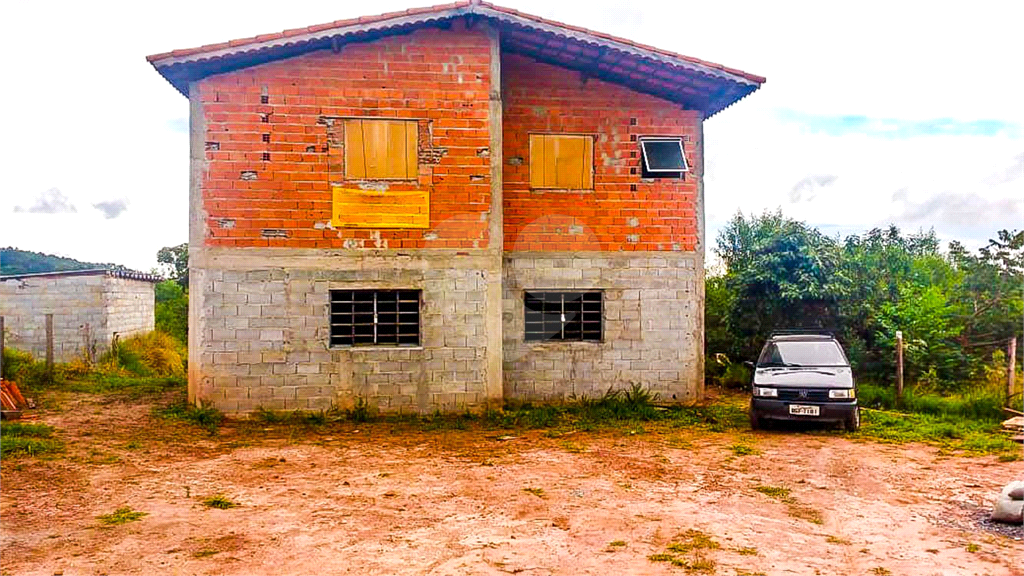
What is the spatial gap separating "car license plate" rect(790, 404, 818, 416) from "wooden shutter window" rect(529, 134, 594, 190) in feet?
16.9

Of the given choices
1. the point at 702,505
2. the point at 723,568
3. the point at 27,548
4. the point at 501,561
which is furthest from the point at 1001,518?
the point at 27,548

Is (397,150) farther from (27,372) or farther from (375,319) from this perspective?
(27,372)

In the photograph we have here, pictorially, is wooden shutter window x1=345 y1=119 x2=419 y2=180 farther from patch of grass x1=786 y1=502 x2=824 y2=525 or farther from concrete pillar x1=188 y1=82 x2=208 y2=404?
patch of grass x1=786 y1=502 x2=824 y2=525

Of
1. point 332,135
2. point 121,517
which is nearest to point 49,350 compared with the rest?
point 332,135

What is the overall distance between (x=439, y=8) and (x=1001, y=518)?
10.2 meters

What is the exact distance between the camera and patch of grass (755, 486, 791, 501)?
776cm

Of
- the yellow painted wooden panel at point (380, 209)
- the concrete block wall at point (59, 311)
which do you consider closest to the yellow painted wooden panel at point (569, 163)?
the yellow painted wooden panel at point (380, 209)

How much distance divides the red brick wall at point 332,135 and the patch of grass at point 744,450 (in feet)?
16.9

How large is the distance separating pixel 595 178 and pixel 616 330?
279 cm

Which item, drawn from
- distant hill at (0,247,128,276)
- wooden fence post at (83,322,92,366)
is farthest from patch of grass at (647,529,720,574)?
distant hill at (0,247,128,276)

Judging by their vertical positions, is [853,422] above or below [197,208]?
below

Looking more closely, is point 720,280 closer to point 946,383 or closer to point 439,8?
point 946,383

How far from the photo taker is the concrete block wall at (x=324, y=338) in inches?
474

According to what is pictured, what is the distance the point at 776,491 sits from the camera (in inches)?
313
